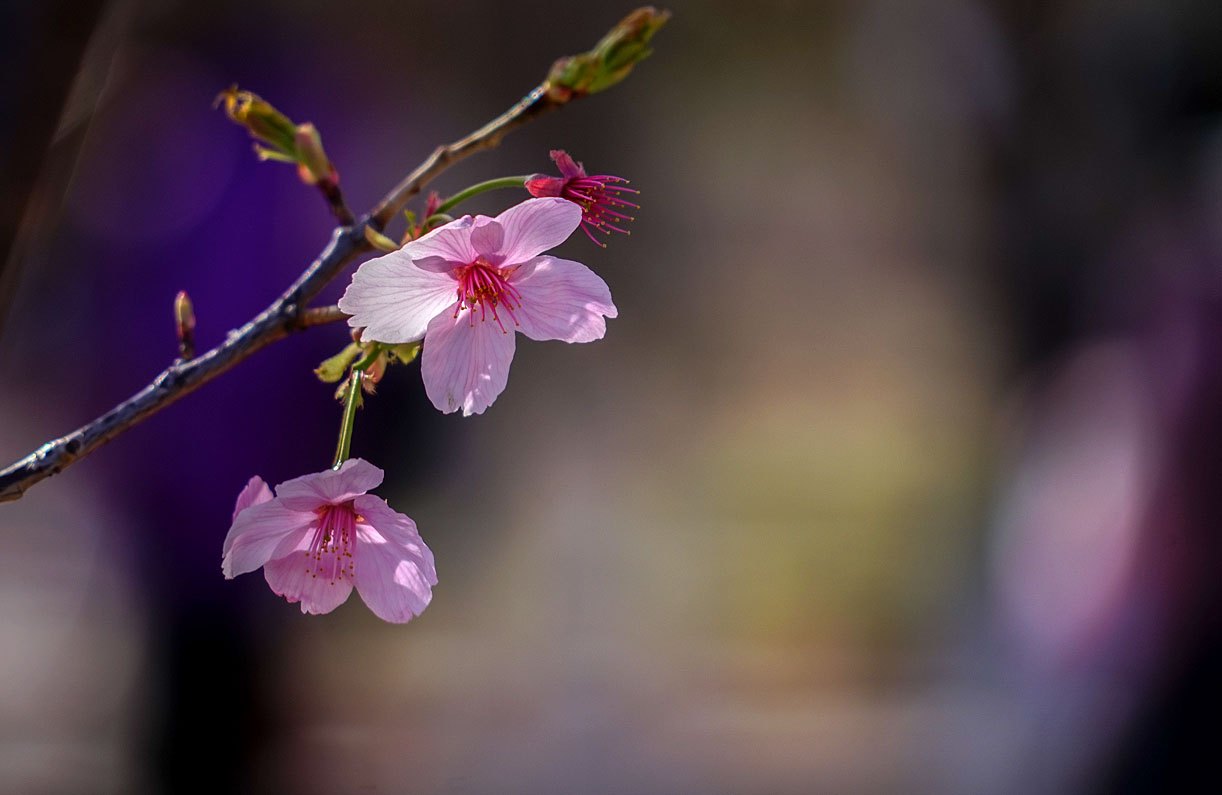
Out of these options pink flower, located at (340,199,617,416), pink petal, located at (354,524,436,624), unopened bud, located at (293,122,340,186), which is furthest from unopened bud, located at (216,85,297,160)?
pink petal, located at (354,524,436,624)

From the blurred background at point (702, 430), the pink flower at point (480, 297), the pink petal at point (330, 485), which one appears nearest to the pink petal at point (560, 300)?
the pink flower at point (480, 297)

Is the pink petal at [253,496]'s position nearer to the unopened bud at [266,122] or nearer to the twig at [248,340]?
the twig at [248,340]

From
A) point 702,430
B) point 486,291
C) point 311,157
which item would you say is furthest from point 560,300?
A: point 702,430

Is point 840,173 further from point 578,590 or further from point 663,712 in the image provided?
point 663,712

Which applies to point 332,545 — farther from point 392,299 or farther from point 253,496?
point 392,299

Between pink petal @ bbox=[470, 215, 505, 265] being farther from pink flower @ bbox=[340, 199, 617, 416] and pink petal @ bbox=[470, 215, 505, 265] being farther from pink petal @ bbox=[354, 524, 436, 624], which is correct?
pink petal @ bbox=[354, 524, 436, 624]
